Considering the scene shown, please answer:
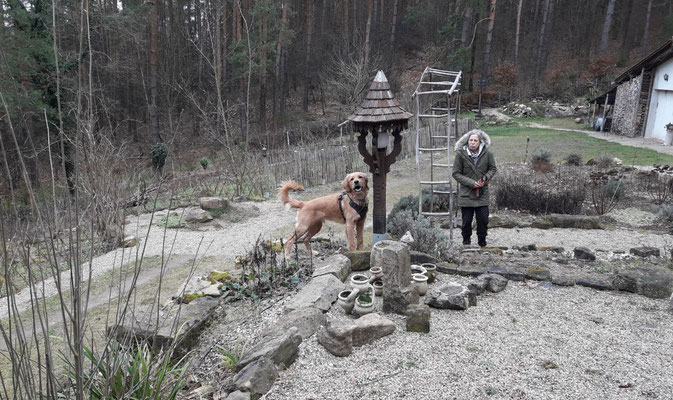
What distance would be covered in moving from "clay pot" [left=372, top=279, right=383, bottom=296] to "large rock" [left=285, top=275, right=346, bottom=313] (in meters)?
0.33

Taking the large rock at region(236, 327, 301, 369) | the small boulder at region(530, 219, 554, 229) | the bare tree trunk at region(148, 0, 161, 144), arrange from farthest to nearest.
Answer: the bare tree trunk at region(148, 0, 161, 144), the small boulder at region(530, 219, 554, 229), the large rock at region(236, 327, 301, 369)

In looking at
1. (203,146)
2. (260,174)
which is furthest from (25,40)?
(203,146)

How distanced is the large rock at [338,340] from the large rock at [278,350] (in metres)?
0.22

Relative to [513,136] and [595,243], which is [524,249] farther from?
[513,136]

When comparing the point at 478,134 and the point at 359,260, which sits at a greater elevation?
the point at 478,134

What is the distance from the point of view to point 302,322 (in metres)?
3.66

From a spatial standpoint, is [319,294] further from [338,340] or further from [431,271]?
[431,271]

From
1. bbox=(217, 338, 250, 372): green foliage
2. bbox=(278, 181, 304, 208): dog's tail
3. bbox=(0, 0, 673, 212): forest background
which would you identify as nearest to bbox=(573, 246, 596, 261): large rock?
bbox=(278, 181, 304, 208): dog's tail

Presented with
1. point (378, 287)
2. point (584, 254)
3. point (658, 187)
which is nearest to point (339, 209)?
point (378, 287)

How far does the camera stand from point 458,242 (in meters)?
6.74

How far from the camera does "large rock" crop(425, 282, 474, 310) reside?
157 inches

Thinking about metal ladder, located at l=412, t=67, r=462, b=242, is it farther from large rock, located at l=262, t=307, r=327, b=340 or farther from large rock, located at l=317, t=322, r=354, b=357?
large rock, located at l=317, t=322, r=354, b=357

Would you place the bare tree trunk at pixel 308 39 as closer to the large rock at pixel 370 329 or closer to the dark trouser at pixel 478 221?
the dark trouser at pixel 478 221

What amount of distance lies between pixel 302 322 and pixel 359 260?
5.35ft
